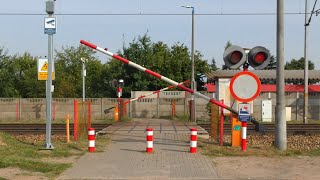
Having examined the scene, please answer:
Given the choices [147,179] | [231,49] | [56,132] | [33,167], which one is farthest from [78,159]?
[56,132]

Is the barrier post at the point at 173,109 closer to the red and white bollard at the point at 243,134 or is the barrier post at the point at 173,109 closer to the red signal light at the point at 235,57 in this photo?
the red and white bollard at the point at 243,134

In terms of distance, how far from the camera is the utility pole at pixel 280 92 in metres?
14.1

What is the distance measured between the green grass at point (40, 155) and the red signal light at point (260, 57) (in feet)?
16.0

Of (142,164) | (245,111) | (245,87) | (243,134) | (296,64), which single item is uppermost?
(296,64)

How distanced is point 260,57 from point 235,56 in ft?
2.18

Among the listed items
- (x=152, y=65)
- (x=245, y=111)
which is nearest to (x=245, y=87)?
(x=245, y=111)

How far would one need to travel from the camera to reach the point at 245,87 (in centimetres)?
1372

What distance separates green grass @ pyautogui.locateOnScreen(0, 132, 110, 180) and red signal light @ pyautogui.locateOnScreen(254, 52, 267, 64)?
16.0 ft

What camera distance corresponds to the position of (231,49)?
14.0m

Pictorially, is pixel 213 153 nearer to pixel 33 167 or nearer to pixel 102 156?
pixel 102 156

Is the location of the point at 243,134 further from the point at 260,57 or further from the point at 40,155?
the point at 40,155

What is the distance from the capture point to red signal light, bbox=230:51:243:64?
14.0 metres

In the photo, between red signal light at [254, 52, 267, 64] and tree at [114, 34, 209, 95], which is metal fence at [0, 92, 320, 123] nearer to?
tree at [114, 34, 209, 95]

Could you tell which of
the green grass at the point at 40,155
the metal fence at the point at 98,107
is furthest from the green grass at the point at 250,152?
the metal fence at the point at 98,107
